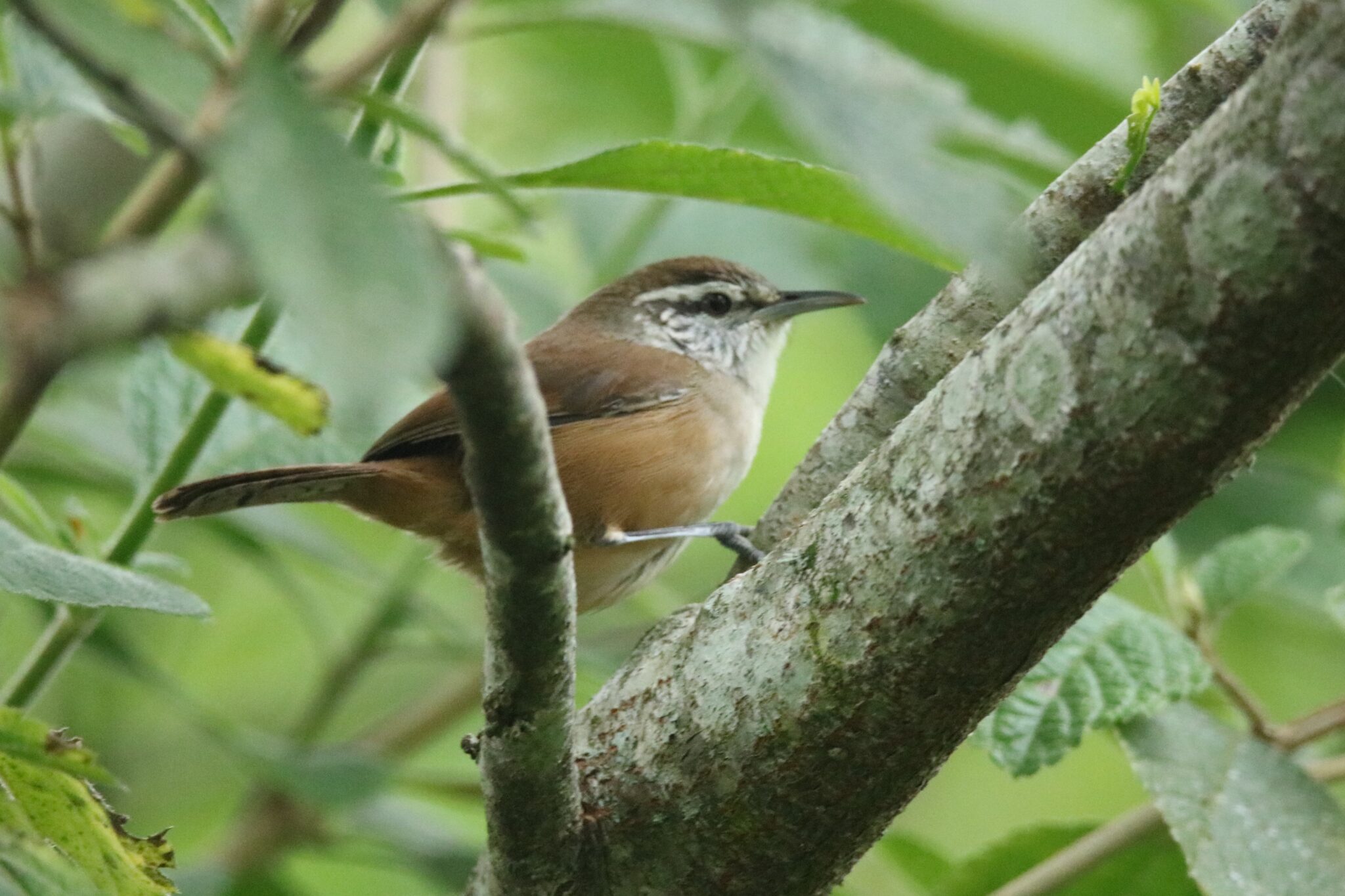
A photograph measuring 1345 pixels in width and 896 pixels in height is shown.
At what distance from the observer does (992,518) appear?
5.75 feet

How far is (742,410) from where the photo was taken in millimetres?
4344

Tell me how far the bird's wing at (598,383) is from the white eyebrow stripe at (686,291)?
507mm

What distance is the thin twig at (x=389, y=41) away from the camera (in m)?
1.32

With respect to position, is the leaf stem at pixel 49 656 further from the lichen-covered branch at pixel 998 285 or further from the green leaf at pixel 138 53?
the green leaf at pixel 138 53

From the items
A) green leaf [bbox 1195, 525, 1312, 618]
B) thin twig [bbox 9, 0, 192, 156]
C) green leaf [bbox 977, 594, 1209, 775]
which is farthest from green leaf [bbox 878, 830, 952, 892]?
thin twig [bbox 9, 0, 192, 156]

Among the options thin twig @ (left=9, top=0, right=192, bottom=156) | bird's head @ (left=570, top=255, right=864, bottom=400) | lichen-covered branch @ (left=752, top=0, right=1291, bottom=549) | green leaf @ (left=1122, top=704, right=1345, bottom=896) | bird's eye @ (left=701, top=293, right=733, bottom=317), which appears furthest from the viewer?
bird's eye @ (left=701, top=293, right=733, bottom=317)

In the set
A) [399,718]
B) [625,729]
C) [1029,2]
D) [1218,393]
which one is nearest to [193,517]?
[625,729]

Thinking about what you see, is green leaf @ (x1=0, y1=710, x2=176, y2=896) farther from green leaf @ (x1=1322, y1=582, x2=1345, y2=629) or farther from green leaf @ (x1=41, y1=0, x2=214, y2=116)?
green leaf @ (x1=1322, y1=582, x2=1345, y2=629)

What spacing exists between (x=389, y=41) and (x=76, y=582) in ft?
3.44

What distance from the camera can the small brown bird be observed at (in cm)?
358

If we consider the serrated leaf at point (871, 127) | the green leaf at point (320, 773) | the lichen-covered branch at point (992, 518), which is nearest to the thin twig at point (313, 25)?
the serrated leaf at point (871, 127)

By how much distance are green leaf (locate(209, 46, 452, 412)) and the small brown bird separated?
2.05 metres

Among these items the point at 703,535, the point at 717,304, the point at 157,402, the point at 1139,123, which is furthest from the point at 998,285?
the point at 717,304

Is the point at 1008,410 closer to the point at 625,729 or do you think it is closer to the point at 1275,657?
the point at 625,729
